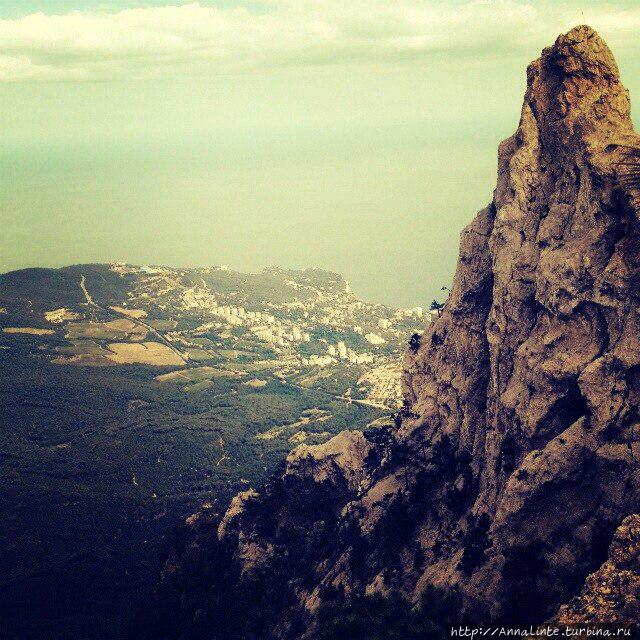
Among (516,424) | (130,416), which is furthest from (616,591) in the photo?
(130,416)

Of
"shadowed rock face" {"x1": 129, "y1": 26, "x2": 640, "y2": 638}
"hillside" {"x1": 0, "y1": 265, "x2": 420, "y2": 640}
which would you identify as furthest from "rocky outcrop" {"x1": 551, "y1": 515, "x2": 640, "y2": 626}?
"hillside" {"x1": 0, "y1": 265, "x2": 420, "y2": 640}

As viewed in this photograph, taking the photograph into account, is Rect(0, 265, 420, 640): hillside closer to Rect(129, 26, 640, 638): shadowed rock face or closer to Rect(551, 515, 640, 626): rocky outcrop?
Rect(129, 26, 640, 638): shadowed rock face

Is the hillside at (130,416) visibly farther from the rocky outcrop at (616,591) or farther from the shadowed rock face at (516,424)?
the rocky outcrop at (616,591)

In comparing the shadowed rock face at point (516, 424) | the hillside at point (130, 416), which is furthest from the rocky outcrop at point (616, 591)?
the hillside at point (130, 416)

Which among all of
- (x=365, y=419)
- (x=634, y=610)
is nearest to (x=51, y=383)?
(x=365, y=419)

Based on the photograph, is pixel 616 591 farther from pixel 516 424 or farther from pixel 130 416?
pixel 130 416

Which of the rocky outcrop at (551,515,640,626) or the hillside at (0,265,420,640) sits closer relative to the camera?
the rocky outcrop at (551,515,640,626)

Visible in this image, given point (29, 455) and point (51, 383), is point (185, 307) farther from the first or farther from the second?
point (29, 455)
